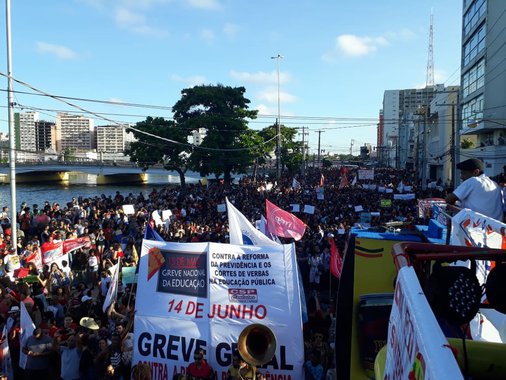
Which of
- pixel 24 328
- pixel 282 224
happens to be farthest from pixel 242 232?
pixel 24 328

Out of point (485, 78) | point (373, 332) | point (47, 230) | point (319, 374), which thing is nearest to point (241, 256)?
point (319, 374)

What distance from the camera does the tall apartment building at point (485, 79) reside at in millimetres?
33688

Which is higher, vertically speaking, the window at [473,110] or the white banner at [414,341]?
the window at [473,110]

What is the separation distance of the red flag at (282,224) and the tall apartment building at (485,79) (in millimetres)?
22425

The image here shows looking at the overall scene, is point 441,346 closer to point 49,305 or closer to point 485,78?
point 49,305

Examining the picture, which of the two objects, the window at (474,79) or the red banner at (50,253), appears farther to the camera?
the window at (474,79)

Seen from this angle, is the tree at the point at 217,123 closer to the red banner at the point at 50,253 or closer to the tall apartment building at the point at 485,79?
the tall apartment building at the point at 485,79

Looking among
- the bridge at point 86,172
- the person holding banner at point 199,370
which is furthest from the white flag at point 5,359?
the bridge at point 86,172

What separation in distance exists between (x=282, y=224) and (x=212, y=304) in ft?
22.3

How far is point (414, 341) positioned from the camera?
1541mm

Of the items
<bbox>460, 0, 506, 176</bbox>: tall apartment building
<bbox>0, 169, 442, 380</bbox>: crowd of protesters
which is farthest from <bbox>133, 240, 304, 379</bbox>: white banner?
<bbox>460, 0, 506, 176</bbox>: tall apartment building

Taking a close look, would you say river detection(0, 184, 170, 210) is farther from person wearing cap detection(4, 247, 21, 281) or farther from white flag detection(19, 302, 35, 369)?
white flag detection(19, 302, 35, 369)

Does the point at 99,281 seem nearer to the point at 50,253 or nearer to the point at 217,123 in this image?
the point at 50,253

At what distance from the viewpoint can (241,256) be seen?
22.7 feet
